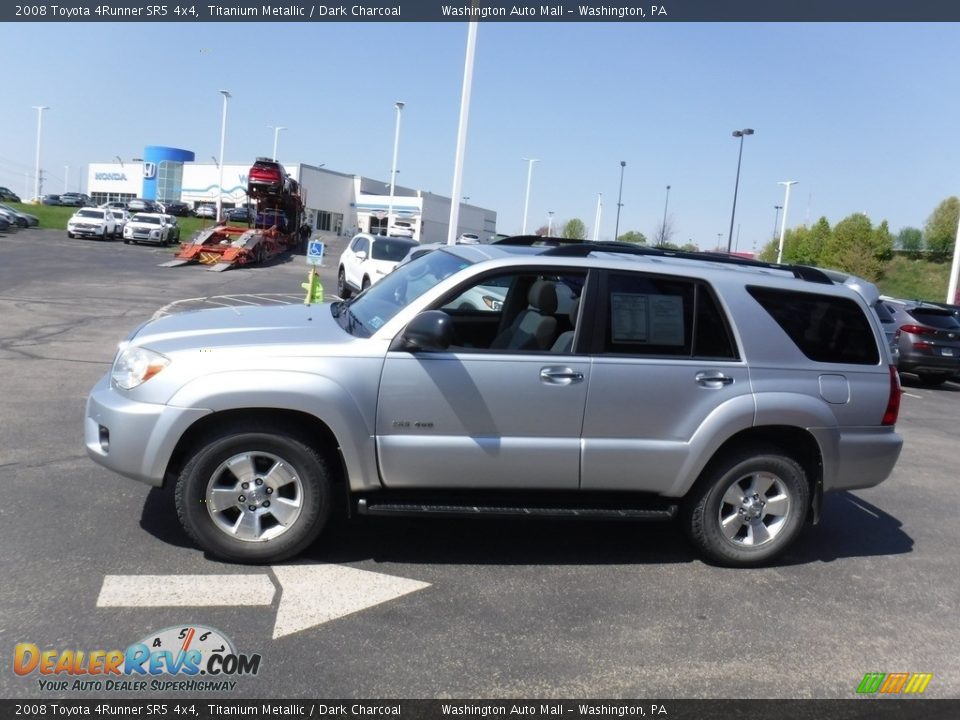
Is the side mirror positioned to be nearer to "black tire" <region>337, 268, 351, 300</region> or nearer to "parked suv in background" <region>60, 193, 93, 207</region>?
"black tire" <region>337, 268, 351, 300</region>

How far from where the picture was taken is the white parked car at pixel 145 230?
39.7 metres

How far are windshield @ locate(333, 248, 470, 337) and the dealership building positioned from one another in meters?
71.1

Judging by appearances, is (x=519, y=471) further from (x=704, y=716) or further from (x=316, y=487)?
(x=704, y=716)

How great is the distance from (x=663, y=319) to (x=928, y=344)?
13511 millimetres

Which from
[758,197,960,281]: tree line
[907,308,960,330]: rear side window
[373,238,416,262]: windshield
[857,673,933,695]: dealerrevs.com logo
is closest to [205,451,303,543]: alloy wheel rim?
[857,673,933,695]: dealerrevs.com logo

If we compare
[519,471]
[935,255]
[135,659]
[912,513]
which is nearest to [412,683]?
[135,659]


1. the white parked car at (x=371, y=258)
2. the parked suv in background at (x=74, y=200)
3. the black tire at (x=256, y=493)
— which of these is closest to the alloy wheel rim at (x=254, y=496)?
the black tire at (x=256, y=493)

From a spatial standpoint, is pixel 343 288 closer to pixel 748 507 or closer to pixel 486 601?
pixel 748 507

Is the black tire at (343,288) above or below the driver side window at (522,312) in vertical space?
below

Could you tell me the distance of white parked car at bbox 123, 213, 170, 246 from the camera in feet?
130

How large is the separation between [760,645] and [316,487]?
2.43 meters

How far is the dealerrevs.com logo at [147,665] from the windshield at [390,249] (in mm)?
17488

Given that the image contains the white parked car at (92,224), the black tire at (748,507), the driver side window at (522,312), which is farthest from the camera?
the white parked car at (92,224)

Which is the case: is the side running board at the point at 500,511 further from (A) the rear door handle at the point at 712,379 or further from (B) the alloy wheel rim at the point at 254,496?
(A) the rear door handle at the point at 712,379
